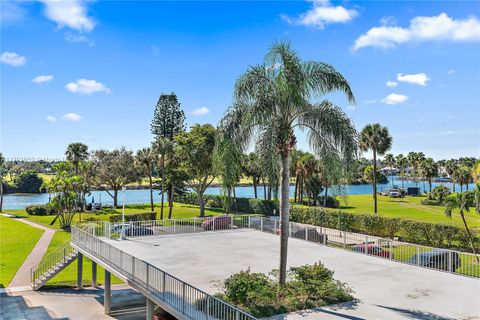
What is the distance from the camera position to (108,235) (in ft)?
82.0

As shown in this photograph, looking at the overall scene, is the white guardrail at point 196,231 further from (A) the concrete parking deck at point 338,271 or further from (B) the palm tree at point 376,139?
(B) the palm tree at point 376,139

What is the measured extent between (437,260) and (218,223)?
14.5m

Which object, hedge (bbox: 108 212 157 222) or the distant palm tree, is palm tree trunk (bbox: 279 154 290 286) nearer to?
hedge (bbox: 108 212 157 222)

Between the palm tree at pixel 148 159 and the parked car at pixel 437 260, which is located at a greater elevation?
the palm tree at pixel 148 159

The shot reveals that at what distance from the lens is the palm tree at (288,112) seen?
45.8 ft

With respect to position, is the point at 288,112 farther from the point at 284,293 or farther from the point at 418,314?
the point at 418,314

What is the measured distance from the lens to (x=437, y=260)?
61.0ft

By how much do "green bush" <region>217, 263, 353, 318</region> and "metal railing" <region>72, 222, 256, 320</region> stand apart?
1.08 meters

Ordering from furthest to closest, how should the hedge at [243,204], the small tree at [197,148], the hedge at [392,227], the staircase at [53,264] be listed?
the hedge at [243,204] < the small tree at [197,148] < the hedge at [392,227] < the staircase at [53,264]

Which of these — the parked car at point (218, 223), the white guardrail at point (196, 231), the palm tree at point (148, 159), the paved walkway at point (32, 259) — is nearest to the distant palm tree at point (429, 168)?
the palm tree at point (148, 159)

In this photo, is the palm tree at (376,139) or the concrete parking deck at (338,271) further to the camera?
the palm tree at (376,139)

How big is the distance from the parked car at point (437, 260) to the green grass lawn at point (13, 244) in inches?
976

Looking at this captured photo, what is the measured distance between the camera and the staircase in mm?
24984

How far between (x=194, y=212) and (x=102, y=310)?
3882 centimetres
